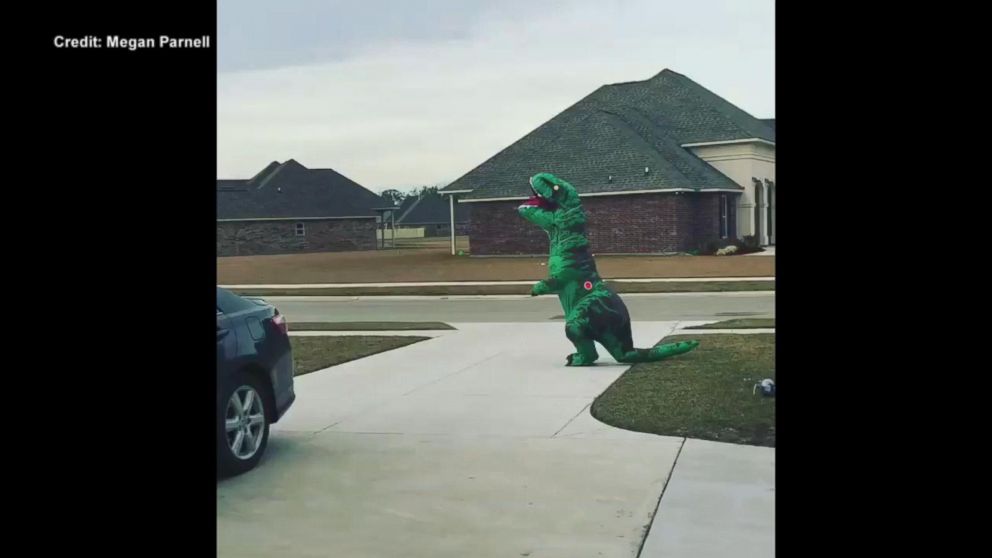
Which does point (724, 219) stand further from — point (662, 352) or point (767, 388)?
point (767, 388)

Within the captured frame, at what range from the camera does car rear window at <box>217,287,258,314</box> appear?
16.9 feet

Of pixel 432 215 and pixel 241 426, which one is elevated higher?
pixel 432 215

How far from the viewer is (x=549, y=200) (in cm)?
891

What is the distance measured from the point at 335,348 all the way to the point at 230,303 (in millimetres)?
6414

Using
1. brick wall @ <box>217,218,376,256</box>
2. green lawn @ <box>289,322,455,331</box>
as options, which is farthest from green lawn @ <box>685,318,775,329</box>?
brick wall @ <box>217,218,376,256</box>

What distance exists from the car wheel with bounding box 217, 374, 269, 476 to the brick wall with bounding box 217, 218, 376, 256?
4.07 m

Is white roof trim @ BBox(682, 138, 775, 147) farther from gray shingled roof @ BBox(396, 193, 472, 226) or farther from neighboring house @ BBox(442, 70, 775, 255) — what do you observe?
gray shingled roof @ BBox(396, 193, 472, 226)

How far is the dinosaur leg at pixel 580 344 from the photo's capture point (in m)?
9.21

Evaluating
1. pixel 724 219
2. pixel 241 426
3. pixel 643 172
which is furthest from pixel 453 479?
pixel 724 219

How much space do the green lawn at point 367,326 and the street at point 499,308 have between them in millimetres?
634

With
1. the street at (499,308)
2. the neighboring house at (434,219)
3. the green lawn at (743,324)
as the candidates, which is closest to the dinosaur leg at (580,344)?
the green lawn at (743,324)

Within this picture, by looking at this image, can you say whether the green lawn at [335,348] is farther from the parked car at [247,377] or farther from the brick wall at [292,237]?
the parked car at [247,377]
